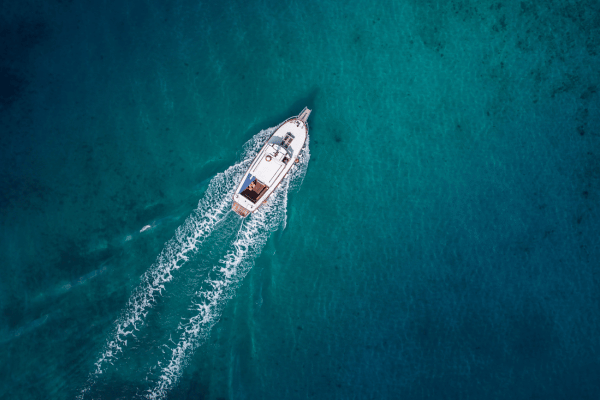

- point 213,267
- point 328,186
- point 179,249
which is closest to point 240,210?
point 213,267

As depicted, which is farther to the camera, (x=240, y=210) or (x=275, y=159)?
(x=240, y=210)

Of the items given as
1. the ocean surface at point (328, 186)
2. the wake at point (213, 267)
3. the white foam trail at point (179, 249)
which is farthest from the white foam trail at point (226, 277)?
the white foam trail at point (179, 249)

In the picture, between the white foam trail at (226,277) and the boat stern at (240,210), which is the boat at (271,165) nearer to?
the boat stern at (240,210)

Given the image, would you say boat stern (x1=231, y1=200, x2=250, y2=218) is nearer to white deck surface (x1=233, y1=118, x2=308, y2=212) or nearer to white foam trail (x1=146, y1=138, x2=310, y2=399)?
white deck surface (x1=233, y1=118, x2=308, y2=212)

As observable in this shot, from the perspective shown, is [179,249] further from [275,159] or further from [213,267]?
[275,159]

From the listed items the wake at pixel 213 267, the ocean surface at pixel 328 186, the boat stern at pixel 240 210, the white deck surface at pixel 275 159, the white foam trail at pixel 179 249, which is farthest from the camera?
the ocean surface at pixel 328 186

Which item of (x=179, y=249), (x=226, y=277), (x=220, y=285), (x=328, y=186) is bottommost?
(x=220, y=285)
